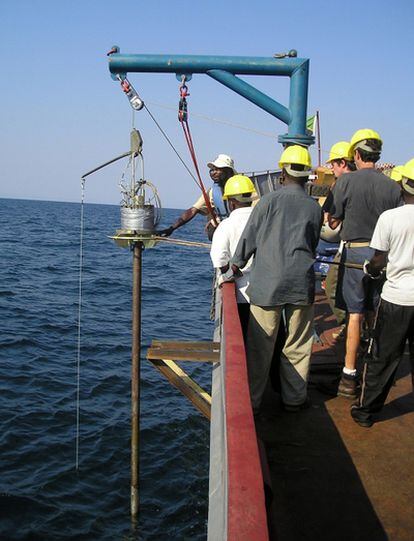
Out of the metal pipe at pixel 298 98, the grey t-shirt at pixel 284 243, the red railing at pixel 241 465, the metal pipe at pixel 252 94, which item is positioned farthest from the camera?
the metal pipe at pixel 252 94

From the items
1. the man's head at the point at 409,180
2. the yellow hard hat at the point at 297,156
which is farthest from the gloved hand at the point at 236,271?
the man's head at the point at 409,180

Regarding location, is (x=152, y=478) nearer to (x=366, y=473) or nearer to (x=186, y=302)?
(x=366, y=473)

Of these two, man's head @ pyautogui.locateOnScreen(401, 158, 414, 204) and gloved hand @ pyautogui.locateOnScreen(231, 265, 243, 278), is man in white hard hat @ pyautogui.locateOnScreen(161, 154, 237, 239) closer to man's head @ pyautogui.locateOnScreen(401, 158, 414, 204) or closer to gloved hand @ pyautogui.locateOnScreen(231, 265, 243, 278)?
gloved hand @ pyautogui.locateOnScreen(231, 265, 243, 278)

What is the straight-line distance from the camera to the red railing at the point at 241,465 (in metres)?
1.63

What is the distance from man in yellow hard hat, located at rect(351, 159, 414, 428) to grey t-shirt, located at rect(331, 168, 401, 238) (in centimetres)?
66

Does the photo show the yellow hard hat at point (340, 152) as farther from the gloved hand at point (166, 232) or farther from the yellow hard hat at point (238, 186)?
the gloved hand at point (166, 232)

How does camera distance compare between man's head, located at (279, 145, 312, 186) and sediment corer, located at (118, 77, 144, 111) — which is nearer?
man's head, located at (279, 145, 312, 186)

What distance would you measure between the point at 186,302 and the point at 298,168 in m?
17.6

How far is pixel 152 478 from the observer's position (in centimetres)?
861

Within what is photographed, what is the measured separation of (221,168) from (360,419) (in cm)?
341

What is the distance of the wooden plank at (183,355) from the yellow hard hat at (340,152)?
229 centimetres

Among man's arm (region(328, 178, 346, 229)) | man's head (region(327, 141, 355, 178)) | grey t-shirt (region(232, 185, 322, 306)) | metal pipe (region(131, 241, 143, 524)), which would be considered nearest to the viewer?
grey t-shirt (region(232, 185, 322, 306))

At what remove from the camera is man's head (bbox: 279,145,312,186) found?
410 cm

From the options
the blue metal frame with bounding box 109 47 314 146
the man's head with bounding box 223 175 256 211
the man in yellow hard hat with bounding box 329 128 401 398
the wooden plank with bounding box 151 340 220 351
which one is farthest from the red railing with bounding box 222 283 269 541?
the blue metal frame with bounding box 109 47 314 146
